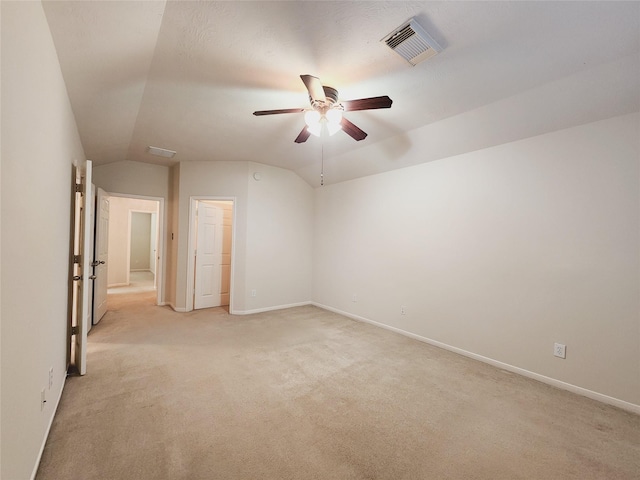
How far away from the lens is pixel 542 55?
1.92 metres

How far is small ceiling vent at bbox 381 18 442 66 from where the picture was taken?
1.72 m

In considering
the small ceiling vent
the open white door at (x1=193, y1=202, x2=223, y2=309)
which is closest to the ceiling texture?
the small ceiling vent

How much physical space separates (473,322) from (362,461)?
217 centimetres

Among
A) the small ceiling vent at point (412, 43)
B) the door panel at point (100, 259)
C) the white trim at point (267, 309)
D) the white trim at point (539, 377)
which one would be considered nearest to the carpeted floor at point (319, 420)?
the white trim at point (539, 377)

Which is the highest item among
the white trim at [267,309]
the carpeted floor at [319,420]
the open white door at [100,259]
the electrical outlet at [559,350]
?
the open white door at [100,259]

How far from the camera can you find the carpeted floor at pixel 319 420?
158cm

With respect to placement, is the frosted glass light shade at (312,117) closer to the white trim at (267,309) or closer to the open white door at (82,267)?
the open white door at (82,267)

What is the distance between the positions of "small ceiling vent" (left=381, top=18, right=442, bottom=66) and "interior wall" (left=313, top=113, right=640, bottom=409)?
63.0 inches

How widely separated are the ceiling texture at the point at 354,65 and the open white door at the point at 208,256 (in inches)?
78.2

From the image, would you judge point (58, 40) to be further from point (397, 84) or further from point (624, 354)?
point (624, 354)

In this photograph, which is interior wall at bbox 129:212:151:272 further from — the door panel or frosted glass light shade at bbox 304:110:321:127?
frosted glass light shade at bbox 304:110:321:127

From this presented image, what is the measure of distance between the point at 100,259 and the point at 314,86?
4119 millimetres

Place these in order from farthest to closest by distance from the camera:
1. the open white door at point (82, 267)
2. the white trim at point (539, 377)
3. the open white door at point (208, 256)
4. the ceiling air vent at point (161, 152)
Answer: the open white door at point (208, 256)
the ceiling air vent at point (161, 152)
the open white door at point (82, 267)
the white trim at point (539, 377)

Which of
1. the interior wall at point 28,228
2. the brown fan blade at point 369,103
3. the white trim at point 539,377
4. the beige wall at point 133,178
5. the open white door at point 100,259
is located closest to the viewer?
the interior wall at point 28,228
